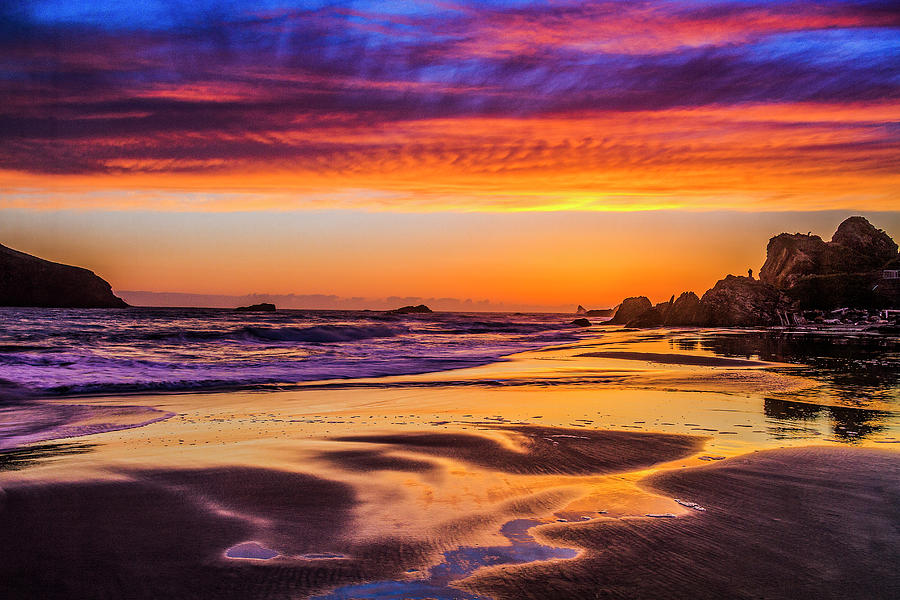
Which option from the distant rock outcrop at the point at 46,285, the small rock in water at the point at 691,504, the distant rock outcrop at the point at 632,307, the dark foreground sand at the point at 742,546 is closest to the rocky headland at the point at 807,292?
the distant rock outcrop at the point at 632,307

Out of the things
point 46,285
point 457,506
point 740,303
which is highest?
point 46,285

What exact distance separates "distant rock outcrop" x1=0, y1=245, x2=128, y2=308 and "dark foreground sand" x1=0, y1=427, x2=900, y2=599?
135549mm

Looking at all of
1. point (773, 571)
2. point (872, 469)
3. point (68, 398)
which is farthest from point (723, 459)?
point (68, 398)

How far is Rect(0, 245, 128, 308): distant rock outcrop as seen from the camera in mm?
116188

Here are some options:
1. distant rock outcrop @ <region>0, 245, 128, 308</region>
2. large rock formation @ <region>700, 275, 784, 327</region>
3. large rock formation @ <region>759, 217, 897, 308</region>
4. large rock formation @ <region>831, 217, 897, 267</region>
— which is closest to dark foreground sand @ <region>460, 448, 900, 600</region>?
large rock formation @ <region>700, 275, 784, 327</region>

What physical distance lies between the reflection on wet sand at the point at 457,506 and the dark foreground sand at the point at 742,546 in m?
0.01

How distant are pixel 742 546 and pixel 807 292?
71701 millimetres

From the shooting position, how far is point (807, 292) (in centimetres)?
6438

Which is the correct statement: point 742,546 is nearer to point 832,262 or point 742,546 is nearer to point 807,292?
point 807,292

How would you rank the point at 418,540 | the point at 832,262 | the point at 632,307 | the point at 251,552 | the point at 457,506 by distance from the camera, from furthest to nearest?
the point at 632,307 → the point at 832,262 → the point at 457,506 → the point at 418,540 → the point at 251,552

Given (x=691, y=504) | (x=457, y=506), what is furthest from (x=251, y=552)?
(x=691, y=504)

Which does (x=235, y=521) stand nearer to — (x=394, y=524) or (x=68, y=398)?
(x=394, y=524)

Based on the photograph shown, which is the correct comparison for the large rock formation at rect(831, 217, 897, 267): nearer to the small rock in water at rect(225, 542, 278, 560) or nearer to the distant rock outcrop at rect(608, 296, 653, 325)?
the distant rock outcrop at rect(608, 296, 653, 325)

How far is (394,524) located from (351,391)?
8169mm
